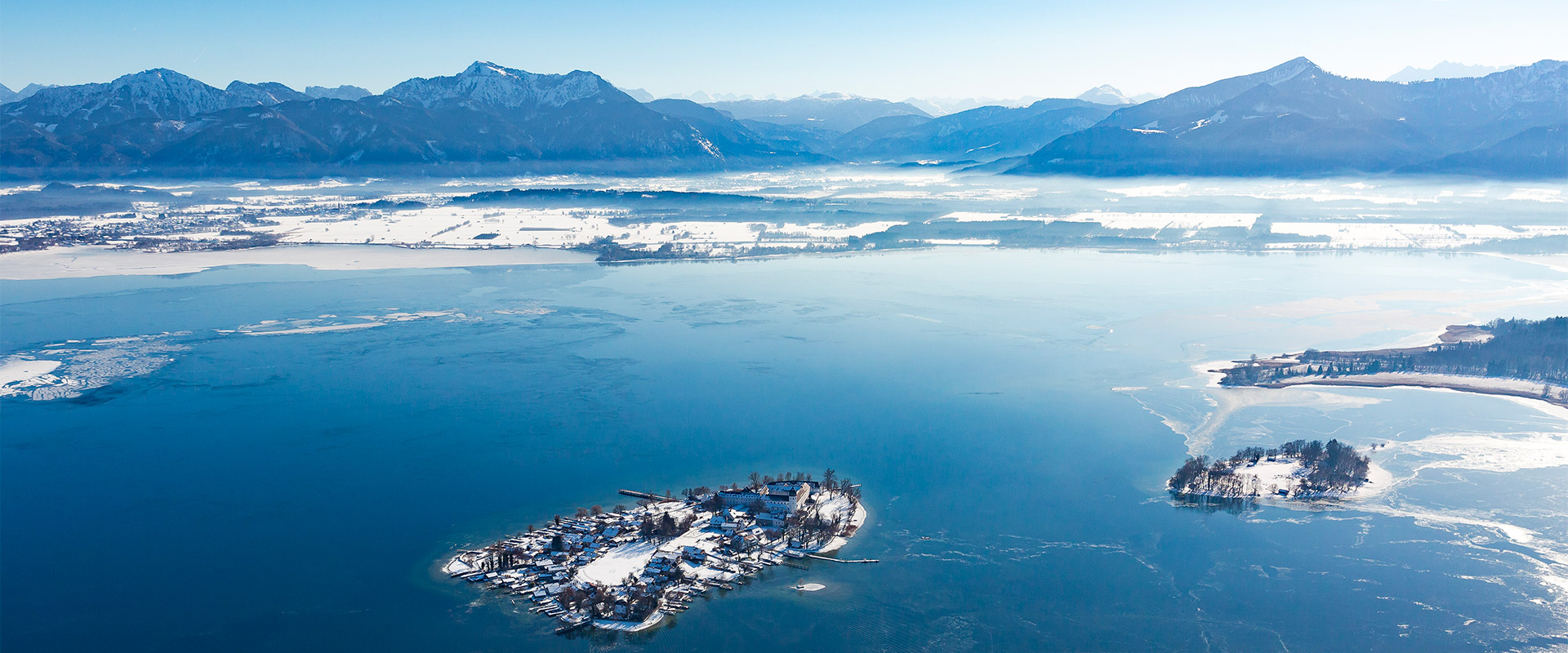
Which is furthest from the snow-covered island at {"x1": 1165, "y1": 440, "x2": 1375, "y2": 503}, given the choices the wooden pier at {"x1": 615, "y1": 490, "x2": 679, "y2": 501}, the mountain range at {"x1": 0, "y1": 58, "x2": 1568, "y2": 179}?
the mountain range at {"x1": 0, "y1": 58, "x2": 1568, "y2": 179}

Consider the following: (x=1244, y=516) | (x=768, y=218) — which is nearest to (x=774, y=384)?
(x=1244, y=516)

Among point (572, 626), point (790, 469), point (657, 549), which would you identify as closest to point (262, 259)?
point (790, 469)

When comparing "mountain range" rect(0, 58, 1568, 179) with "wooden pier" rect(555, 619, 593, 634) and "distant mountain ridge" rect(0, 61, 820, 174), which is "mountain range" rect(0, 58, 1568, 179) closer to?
"distant mountain ridge" rect(0, 61, 820, 174)

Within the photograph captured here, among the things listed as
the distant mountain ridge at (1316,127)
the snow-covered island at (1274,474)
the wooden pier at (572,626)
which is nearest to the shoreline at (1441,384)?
the snow-covered island at (1274,474)

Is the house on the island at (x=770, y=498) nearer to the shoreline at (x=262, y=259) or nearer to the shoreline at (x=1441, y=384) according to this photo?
the shoreline at (x=1441, y=384)

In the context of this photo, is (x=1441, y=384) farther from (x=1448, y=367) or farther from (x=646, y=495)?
(x=646, y=495)

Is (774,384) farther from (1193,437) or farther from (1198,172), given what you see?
(1198,172)
